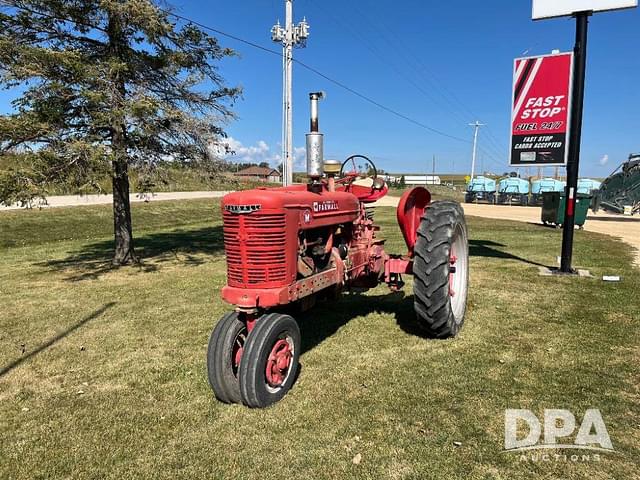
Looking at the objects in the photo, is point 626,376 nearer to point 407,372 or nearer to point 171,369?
point 407,372

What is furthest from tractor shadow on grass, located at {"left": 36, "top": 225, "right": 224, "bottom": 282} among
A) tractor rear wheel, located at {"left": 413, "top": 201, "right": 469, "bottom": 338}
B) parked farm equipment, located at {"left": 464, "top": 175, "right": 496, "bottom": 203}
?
parked farm equipment, located at {"left": 464, "top": 175, "right": 496, "bottom": 203}

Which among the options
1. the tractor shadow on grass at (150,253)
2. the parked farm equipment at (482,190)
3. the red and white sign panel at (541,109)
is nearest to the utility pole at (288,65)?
the tractor shadow on grass at (150,253)

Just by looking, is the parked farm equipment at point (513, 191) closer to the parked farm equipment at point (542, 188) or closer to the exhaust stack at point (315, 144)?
the parked farm equipment at point (542, 188)

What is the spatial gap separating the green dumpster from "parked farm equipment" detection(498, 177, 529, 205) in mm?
18866

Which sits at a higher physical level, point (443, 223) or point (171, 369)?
point (443, 223)

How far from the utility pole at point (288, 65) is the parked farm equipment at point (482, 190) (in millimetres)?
22296

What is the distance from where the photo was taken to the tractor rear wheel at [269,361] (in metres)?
3.38

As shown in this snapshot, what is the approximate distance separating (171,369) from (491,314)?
3.75 meters

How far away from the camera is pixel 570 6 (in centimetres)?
801

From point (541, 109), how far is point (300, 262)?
259 inches

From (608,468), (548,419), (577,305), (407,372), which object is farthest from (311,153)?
(577,305)

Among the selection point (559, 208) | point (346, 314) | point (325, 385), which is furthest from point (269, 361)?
point (559, 208)

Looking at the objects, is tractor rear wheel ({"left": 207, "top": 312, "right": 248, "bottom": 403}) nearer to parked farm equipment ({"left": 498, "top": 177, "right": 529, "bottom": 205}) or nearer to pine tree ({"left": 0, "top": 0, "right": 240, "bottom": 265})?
pine tree ({"left": 0, "top": 0, "right": 240, "bottom": 265})

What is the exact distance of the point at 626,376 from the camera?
4.08 meters
